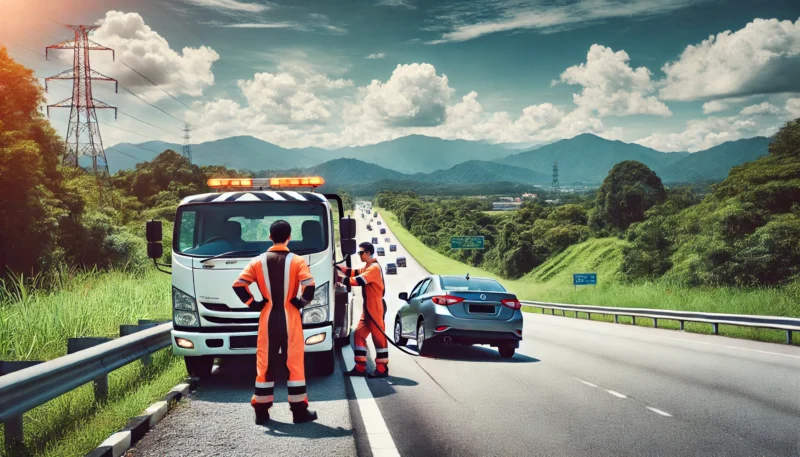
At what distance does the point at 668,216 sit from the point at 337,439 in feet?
202

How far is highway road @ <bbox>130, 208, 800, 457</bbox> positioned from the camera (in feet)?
20.0

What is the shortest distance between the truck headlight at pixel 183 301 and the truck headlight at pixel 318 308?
1422 mm

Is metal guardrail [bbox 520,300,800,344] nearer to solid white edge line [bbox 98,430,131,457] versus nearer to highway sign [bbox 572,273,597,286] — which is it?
solid white edge line [bbox 98,430,131,457]

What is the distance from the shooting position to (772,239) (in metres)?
41.0

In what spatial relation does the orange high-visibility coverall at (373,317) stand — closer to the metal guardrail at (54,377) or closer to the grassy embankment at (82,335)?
the grassy embankment at (82,335)

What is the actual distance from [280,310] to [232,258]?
2.31 meters

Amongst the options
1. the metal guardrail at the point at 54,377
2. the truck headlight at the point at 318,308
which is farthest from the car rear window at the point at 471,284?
the metal guardrail at the point at 54,377

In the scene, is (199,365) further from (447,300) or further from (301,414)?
(447,300)

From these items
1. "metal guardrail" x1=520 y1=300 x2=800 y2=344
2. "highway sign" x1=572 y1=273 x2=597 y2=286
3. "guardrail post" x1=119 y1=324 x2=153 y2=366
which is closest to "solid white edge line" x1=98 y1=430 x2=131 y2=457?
"guardrail post" x1=119 y1=324 x2=153 y2=366

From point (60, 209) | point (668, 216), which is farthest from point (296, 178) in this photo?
point (668, 216)

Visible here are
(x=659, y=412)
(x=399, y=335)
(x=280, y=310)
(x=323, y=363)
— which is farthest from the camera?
(x=399, y=335)

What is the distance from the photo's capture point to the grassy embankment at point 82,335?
6.23m

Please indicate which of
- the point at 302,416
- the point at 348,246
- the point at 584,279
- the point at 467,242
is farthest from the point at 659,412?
the point at 467,242

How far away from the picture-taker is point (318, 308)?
9.13 meters
